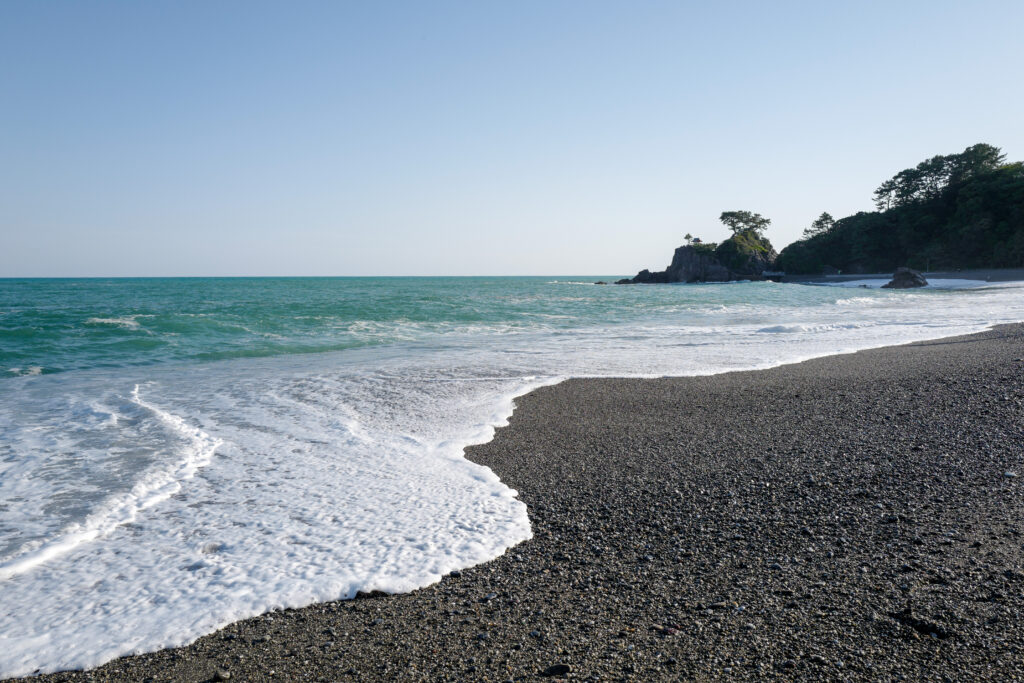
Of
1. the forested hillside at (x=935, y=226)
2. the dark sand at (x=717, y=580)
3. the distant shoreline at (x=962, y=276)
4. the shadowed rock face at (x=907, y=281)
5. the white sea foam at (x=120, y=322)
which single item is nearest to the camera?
the dark sand at (x=717, y=580)

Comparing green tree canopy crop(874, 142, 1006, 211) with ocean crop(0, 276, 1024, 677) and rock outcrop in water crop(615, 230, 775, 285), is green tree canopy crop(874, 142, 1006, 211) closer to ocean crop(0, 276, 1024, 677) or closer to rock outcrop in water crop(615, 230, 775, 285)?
rock outcrop in water crop(615, 230, 775, 285)

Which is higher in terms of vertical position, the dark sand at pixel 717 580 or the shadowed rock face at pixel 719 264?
the shadowed rock face at pixel 719 264

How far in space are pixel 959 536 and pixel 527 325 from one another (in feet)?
68.3

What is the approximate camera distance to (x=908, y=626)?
3012 mm

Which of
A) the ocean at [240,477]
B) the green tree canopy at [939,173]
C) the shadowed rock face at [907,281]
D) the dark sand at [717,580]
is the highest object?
A: the green tree canopy at [939,173]

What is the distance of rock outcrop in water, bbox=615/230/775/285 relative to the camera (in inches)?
3905

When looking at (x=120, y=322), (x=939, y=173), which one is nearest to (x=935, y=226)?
(x=939, y=173)

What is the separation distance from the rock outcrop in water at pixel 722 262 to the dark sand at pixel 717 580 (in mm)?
97702

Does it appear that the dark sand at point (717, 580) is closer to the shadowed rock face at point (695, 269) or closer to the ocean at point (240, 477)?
the ocean at point (240, 477)

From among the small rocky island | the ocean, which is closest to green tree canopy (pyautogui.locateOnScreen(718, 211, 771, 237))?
the small rocky island

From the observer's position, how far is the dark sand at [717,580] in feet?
9.29

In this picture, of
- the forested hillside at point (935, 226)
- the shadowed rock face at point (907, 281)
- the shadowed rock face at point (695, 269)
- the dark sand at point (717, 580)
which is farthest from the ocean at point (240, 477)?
the shadowed rock face at point (695, 269)

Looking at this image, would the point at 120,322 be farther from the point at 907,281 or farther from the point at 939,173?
the point at 939,173

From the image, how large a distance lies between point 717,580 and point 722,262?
10617cm
